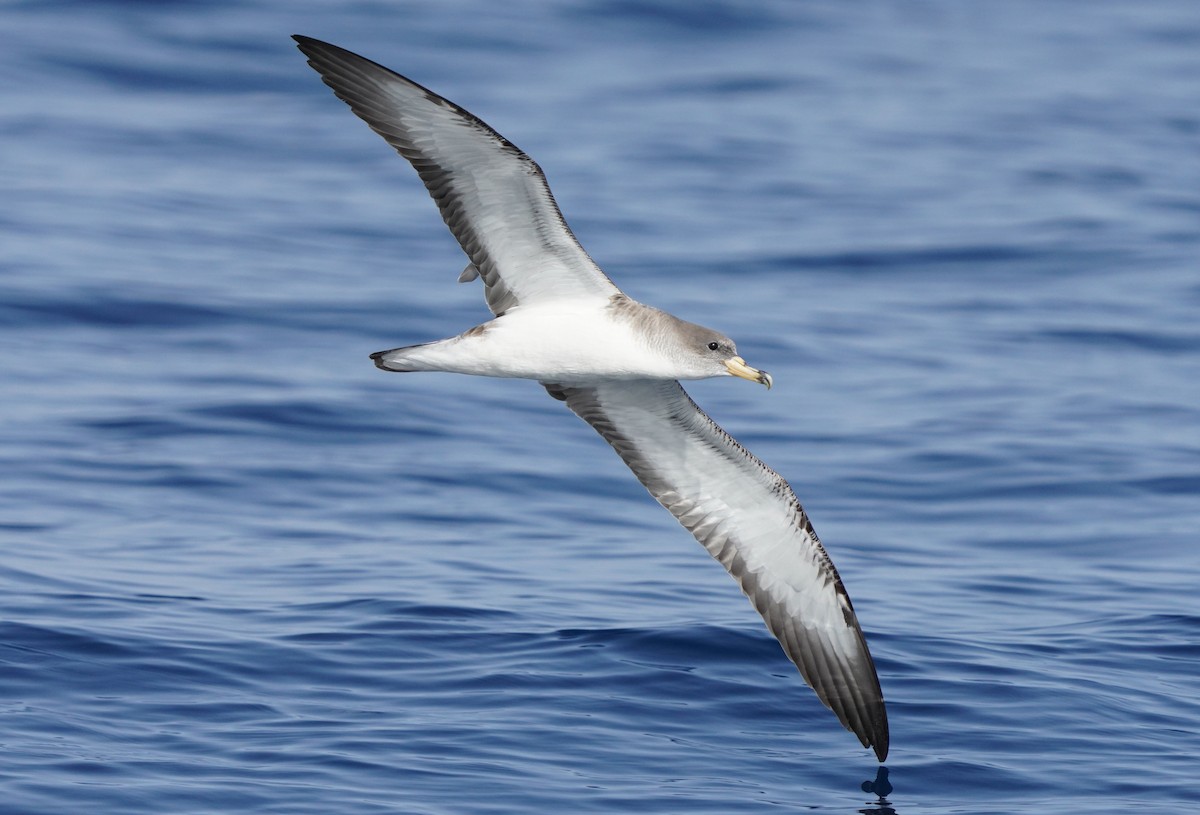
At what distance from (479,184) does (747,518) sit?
10.6 ft

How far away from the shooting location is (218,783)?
9.63m

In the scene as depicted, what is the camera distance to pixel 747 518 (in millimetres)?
11523

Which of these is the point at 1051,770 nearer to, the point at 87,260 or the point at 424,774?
the point at 424,774

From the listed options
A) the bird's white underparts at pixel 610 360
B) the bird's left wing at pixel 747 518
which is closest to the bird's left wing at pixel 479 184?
the bird's white underparts at pixel 610 360

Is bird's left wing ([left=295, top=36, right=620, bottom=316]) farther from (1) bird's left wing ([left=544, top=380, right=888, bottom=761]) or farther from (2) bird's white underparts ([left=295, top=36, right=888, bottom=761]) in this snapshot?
(1) bird's left wing ([left=544, top=380, right=888, bottom=761])

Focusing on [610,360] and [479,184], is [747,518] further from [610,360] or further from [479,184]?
[479,184]

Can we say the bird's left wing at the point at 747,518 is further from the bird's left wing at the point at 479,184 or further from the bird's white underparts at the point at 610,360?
the bird's left wing at the point at 479,184

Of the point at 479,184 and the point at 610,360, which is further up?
the point at 479,184

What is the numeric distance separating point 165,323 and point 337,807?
1046 centimetres

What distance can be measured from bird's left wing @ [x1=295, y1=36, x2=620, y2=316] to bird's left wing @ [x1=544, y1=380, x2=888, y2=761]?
1.26 meters

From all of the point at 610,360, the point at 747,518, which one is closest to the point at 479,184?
the point at 610,360

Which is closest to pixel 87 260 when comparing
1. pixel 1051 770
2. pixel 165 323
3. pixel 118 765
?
pixel 165 323

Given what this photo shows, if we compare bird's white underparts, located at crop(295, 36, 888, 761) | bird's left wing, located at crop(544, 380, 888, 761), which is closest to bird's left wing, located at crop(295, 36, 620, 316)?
bird's white underparts, located at crop(295, 36, 888, 761)

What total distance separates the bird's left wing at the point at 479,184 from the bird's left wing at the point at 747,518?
4.14 ft
